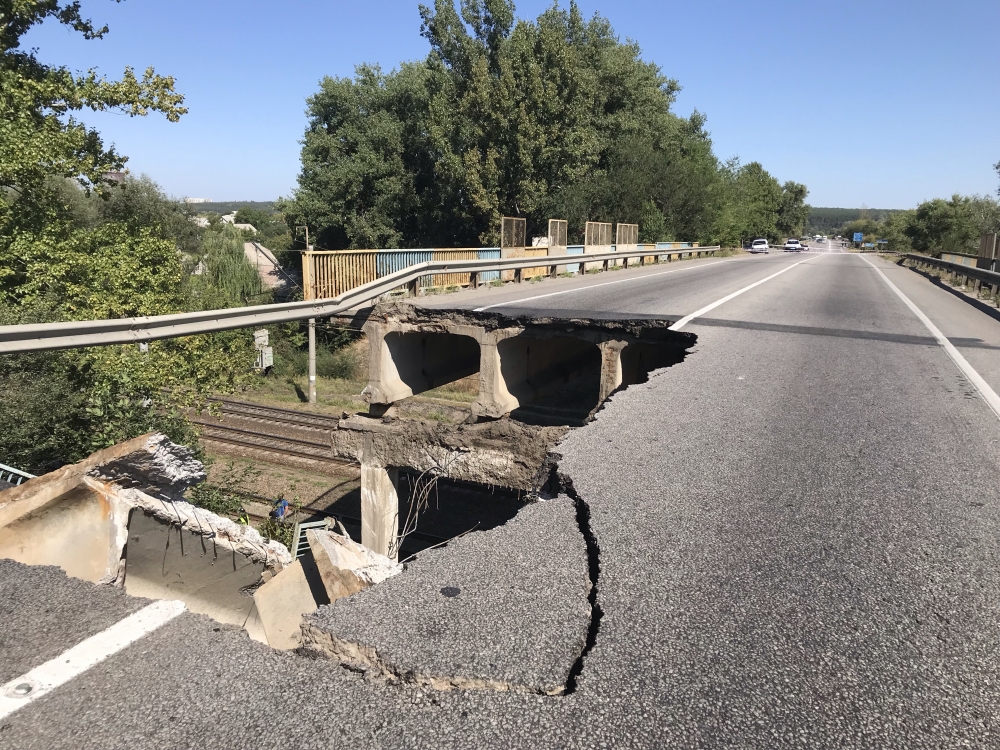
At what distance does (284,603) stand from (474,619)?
1.57 m

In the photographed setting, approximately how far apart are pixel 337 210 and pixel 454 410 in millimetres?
32805

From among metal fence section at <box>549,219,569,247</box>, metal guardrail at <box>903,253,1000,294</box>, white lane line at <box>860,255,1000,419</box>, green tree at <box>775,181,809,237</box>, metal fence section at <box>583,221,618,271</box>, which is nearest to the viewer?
white lane line at <box>860,255,1000,419</box>

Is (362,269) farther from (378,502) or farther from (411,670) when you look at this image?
(411,670)

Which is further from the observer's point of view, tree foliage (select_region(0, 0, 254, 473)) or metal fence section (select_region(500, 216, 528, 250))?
metal fence section (select_region(500, 216, 528, 250))

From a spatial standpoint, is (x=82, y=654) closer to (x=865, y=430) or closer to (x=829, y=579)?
(x=829, y=579)

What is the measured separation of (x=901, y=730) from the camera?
2.31 metres

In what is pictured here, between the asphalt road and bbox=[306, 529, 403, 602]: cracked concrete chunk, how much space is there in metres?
0.63

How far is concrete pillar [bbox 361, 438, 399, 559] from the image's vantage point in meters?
10.2

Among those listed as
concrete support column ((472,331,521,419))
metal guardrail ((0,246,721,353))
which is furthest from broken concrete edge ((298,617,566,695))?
concrete support column ((472,331,521,419))

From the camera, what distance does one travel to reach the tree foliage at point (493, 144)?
40031 millimetres

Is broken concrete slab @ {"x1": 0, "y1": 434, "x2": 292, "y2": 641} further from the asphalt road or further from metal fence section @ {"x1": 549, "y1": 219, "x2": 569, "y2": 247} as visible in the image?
metal fence section @ {"x1": 549, "y1": 219, "x2": 569, "y2": 247}

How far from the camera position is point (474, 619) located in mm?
2932

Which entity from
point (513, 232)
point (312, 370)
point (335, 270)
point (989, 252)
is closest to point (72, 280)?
point (335, 270)

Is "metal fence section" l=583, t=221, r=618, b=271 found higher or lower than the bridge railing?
higher
